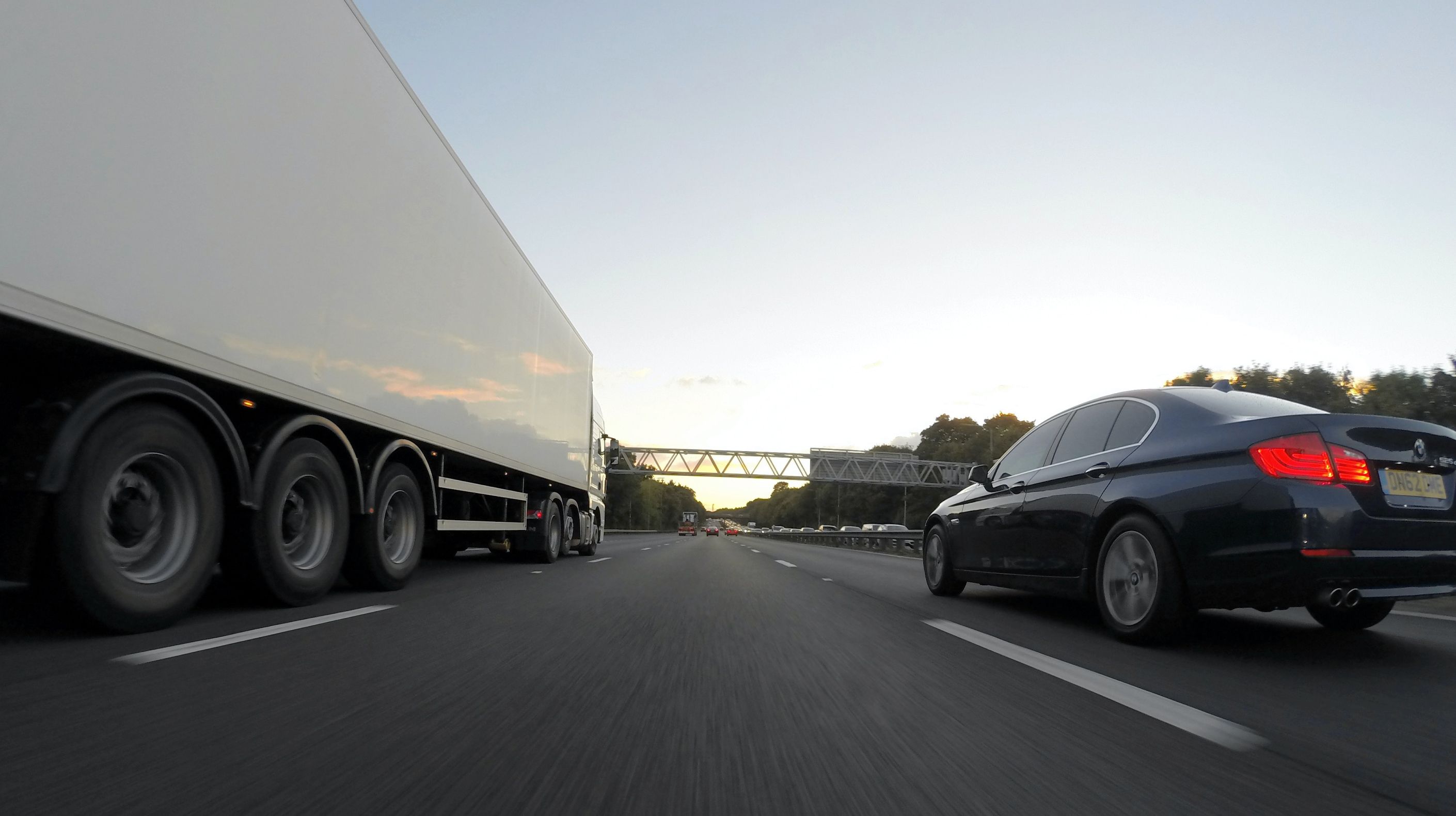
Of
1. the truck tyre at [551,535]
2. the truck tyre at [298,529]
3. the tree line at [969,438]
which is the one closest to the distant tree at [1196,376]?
the tree line at [969,438]

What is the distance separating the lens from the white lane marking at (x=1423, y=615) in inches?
293

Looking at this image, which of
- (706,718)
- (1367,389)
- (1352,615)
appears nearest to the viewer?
(706,718)

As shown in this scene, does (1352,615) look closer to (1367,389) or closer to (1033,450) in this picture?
(1033,450)

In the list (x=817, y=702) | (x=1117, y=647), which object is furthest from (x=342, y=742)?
(x=1117, y=647)

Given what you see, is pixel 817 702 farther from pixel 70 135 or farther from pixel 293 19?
pixel 293 19

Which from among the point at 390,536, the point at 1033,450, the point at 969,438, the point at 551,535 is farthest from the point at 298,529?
the point at 969,438

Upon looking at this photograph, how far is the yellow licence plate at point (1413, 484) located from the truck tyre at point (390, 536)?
711 centimetres

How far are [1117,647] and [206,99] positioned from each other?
6071 millimetres

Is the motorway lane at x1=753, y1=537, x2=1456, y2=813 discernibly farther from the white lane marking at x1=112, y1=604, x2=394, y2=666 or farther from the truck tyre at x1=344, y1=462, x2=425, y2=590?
the truck tyre at x1=344, y1=462, x2=425, y2=590

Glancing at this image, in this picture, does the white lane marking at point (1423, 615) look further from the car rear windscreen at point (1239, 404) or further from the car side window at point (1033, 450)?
the car side window at point (1033, 450)

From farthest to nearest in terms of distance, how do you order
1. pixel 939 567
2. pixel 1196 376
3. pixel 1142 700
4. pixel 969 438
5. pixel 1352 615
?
pixel 969 438
pixel 1196 376
pixel 939 567
pixel 1352 615
pixel 1142 700

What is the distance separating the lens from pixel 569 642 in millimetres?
5383

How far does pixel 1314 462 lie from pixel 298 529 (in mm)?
6544

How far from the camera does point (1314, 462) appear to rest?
4832 millimetres
